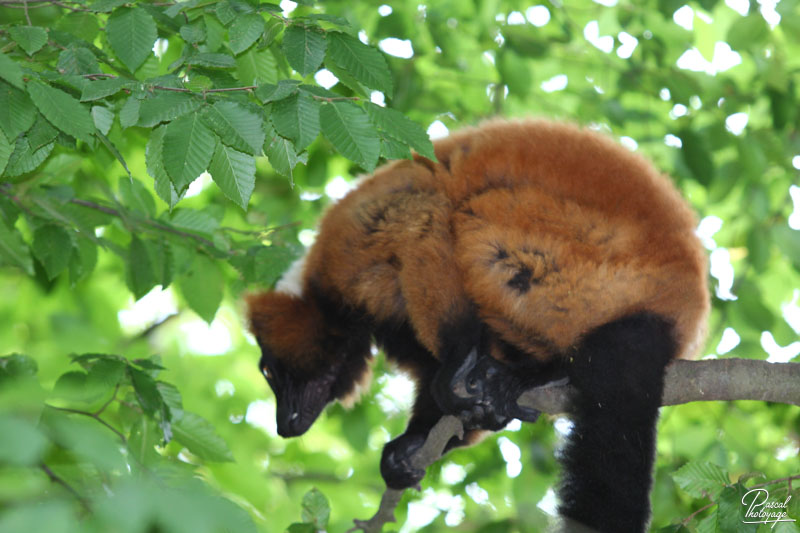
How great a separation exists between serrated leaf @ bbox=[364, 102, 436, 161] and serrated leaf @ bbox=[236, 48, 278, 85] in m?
0.83

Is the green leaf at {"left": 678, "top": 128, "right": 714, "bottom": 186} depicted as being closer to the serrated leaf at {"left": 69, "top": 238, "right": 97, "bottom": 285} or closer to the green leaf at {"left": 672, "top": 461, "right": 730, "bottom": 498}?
the green leaf at {"left": 672, "top": 461, "right": 730, "bottom": 498}

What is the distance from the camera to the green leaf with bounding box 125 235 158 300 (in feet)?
12.3

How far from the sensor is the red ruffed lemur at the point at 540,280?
313 cm

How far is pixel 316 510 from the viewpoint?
3.45m

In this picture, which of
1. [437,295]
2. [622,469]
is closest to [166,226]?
[437,295]

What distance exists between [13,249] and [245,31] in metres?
1.69

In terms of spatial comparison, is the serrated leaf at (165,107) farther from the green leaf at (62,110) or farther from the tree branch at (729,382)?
the tree branch at (729,382)

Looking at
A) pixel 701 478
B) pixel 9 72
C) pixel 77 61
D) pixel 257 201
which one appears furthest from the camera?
pixel 257 201

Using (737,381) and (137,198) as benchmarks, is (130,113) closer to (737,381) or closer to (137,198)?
(137,198)

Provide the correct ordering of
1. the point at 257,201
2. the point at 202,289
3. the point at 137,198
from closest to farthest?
the point at 137,198
the point at 202,289
the point at 257,201

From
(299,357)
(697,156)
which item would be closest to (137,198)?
(299,357)

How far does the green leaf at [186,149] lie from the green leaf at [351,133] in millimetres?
371

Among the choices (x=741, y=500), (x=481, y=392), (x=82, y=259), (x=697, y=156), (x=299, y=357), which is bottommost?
(x=299, y=357)

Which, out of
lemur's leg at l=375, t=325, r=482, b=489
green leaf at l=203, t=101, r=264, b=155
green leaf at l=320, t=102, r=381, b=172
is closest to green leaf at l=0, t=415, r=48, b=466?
green leaf at l=203, t=101, r=264, b=155
